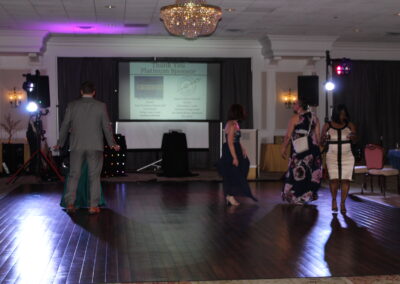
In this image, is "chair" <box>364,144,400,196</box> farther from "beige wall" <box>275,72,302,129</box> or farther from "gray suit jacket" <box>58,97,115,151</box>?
"beige wall" <box>275,72,302,129</box>

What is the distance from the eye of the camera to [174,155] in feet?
39.7

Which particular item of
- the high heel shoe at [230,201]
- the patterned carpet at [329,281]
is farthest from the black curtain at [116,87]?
the patterned carpet at [329,281]

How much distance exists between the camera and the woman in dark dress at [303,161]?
7.50 m

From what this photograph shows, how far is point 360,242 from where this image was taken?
18.3 feet

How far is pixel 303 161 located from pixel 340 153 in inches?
23.4

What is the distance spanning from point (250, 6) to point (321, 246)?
18.4 ft

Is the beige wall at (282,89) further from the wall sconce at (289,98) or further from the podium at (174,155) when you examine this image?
the podium at (174,155)

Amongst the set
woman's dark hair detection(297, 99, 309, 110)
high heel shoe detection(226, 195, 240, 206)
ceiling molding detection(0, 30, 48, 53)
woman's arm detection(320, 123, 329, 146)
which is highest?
ceiling molding detection(0, 30, 48, 53)

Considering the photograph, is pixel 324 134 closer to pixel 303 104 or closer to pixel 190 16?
pixel 303 104

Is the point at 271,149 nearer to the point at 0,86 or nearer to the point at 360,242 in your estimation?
the point at 0,86

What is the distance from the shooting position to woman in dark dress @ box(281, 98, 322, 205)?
750 cm

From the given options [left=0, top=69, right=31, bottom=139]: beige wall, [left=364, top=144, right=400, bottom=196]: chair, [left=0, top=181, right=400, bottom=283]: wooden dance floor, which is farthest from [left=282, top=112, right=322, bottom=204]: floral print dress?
[left=0, top=69, right=31, bottom=139]: beige wall


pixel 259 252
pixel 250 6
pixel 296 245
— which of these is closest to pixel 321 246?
pixel 296 245

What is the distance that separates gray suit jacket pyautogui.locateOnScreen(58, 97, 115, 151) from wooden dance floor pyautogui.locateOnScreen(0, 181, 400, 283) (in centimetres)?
85
